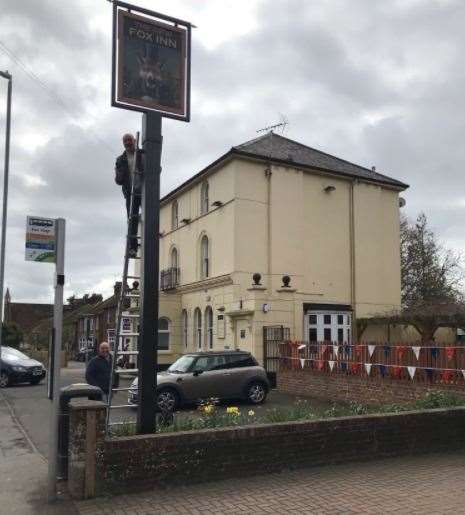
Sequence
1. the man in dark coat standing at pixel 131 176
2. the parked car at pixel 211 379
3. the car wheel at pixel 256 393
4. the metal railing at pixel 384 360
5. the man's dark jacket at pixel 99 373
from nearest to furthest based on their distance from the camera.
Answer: the man in dark coat standing at pixel 131 176 < the man's dark jacket at pixel 99 373 < the metal railing at pixel 384 360 < the parked car at pixel 211 379 < the car wheel at pixel 256 393

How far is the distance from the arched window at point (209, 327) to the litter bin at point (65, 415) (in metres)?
19.1

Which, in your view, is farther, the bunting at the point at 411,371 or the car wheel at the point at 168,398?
the car wheel at the point at 168,398

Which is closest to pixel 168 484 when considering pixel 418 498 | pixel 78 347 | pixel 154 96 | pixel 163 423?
pixel 163 423

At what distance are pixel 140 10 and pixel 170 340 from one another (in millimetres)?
22771

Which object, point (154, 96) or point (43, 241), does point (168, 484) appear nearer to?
point (43, 241)

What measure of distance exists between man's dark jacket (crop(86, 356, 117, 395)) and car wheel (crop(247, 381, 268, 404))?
25.2ft

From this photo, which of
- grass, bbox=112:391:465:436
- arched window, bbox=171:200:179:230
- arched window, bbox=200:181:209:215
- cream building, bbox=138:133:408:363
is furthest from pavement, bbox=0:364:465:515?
arched window, bbox=171:200:179:230

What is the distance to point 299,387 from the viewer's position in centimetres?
1905

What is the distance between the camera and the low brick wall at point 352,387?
14.7 metres

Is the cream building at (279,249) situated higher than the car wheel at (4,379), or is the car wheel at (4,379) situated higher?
the cream building at (279,249)

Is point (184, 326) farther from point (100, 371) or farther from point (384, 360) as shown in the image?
point (100, 371)

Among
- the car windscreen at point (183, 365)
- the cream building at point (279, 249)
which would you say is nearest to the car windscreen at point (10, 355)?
the cream building at point (279, 249)

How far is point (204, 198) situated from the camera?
92.3 ft

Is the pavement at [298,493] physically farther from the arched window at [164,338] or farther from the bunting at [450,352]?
the arched window at [164,338]
